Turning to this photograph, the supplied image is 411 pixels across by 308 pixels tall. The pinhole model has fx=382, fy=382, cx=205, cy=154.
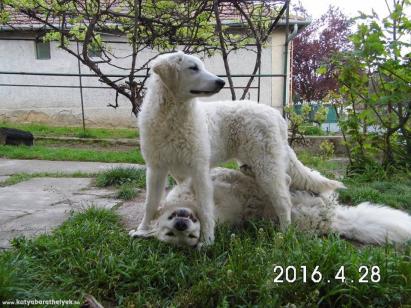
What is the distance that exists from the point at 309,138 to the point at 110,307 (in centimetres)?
699

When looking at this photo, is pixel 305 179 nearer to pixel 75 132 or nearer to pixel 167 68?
pixel 167 68

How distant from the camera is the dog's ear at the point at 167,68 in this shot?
3021 millimetres

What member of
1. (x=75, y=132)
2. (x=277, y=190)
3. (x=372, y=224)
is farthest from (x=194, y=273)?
(x=75, y=132)

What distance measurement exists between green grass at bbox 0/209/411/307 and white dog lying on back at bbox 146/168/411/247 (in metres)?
0.21

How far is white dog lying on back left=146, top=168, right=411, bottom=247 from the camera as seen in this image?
9.78 feet

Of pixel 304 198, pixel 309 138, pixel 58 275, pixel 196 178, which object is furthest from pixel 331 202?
pixel 309 138

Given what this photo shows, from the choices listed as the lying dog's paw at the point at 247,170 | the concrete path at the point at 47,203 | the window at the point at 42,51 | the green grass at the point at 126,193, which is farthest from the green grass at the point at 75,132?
the lying dog's paw at the point at 247,170

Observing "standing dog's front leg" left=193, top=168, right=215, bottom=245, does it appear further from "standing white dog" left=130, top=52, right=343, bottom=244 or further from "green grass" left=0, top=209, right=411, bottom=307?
"green grass" left=0, top=209, right=411, bottom=307

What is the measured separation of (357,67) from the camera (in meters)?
5.47

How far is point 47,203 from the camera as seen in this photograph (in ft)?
13.2

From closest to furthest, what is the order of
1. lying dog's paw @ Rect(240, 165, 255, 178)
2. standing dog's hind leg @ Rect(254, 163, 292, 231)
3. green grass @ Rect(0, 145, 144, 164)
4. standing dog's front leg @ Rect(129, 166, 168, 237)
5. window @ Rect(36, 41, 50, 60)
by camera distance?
standing dog's front leg @ Rect(129, 166, 168, 237) → standing dog's hind leg @ Rect(254, 163, 292, 231) → lying dog's paw @ Rect(240, 165, 255, 178) → green grass @ Rect(0, 145, 144, 164) → window @ Rect(36, 41, 50, 60)

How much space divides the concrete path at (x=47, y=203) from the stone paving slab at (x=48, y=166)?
240 mm

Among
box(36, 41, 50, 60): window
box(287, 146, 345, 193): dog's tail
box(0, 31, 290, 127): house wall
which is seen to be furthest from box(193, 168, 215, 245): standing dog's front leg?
box(36, 41, 50, 60): window

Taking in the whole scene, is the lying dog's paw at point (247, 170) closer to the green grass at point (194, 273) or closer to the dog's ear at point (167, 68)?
the green grass at point (194, 273)
